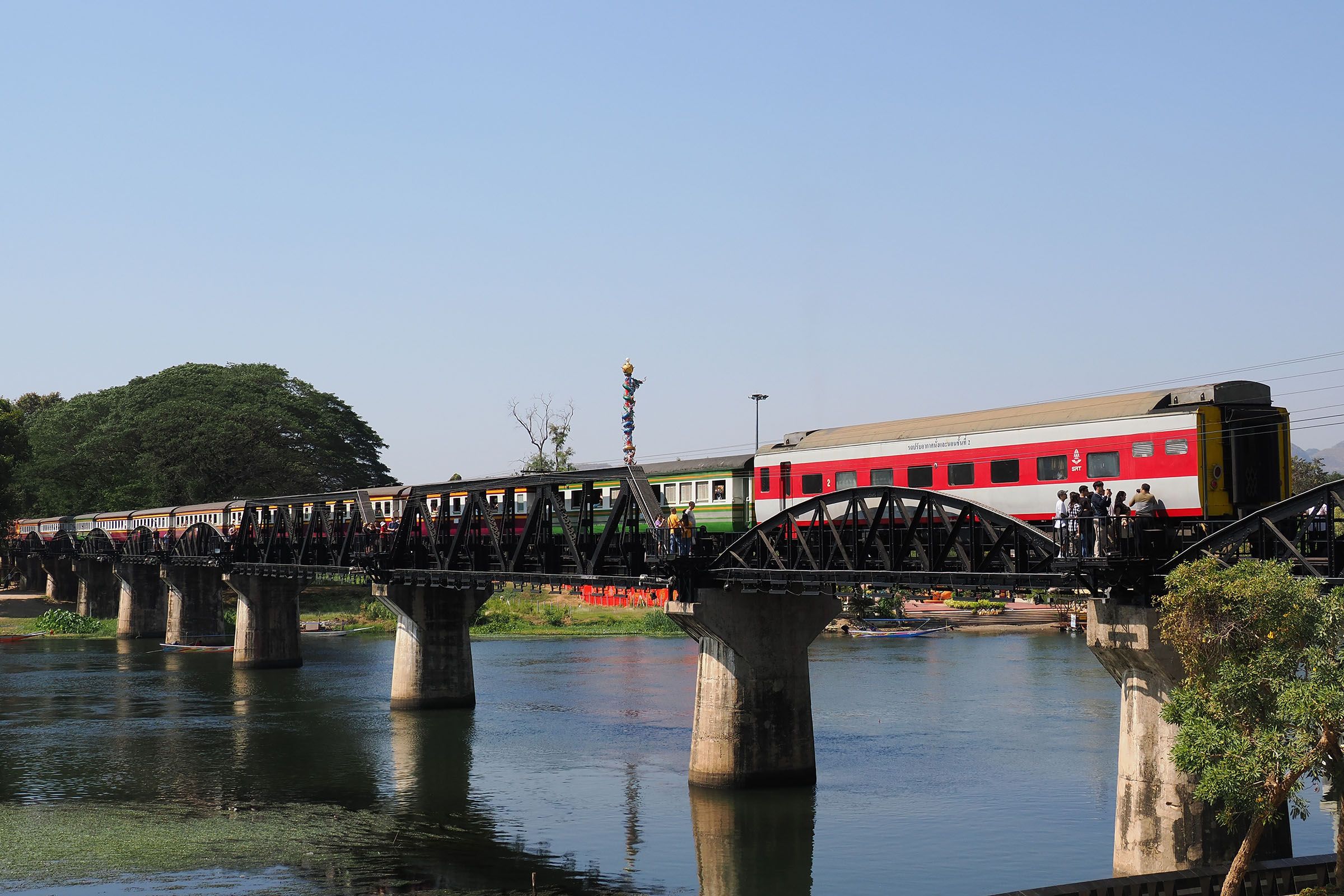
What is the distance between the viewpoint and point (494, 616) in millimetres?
114875

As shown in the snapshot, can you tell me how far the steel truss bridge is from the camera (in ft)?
94.5

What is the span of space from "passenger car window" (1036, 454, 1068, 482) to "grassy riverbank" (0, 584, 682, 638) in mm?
68039

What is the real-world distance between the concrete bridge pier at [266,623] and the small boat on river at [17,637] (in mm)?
32475

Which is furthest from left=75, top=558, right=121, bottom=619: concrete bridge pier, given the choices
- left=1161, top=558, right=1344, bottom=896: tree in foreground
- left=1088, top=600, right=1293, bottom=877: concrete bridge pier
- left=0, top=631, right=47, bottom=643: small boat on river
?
left=1161, top=558, right=1344, bottom=896: tree in foreground

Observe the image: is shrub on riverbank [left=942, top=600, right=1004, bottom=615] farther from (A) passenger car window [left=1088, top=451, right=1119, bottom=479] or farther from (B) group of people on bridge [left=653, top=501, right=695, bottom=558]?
(A) passenger car window [left=1088, top=451, right=1119, bottom=479]

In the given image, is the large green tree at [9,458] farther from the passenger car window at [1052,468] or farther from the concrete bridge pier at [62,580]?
the passenger car window at [1052,468]

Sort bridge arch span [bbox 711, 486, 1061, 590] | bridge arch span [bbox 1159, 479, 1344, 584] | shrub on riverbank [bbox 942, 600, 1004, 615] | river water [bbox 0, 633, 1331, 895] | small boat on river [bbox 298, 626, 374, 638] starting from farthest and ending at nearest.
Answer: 1. shrub on riverbank [bbox 942, 600, 1004, 615]
2. small boat on river [bbox 298, 626, 374, 638]
3. river water [bbox 0, 633, 1331, 895]
4. bridge arch span [bbox 711, 486, 1061, 590]
5. bridge arch span [bbox 1159, 479, 1344, 584]

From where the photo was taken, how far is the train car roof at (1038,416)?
35000 millimetres

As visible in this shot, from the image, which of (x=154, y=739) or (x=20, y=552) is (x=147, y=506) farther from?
(x=154, y=739)

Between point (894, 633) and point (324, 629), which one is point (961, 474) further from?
point (324, 629)

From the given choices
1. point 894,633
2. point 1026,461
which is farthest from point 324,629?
point 1026,461

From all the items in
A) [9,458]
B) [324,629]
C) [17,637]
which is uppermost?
[9,458]

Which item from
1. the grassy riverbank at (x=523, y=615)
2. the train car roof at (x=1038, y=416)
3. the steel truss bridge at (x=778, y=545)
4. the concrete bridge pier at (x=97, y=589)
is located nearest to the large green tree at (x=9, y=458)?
the concrete bridge pier at (x=97, y=589)

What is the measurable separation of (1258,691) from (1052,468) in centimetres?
1462
